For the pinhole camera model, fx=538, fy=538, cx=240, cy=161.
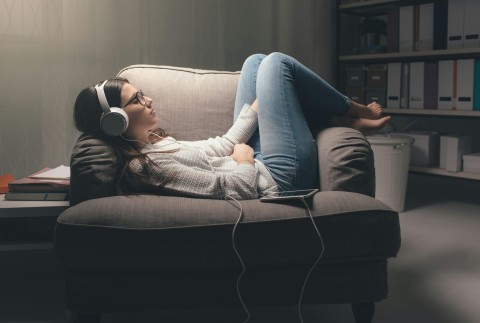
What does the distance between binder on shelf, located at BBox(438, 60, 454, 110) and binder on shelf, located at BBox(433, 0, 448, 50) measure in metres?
0.11

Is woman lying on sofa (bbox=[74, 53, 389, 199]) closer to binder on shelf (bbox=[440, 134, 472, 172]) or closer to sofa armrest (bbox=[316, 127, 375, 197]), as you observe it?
sofa armrest (bbox=[316, 127, 375, 197])

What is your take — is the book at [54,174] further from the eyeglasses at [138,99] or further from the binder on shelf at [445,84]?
the binder on shelf at [445,84]

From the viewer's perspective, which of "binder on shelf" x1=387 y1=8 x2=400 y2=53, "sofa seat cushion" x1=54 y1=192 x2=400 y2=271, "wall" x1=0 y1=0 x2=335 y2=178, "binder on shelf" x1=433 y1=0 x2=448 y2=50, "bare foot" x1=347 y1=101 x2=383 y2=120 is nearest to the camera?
"sofa seat cushion" x1=54 y1=192 x2=400 y2=271

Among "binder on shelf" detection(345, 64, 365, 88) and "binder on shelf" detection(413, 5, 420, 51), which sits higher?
"binder on shelf" detection(413, 5, 420, 51)

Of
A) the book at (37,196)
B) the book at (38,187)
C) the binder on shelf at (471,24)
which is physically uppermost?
the binder on shelf at (471,24)

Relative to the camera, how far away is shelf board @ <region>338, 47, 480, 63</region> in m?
2.79

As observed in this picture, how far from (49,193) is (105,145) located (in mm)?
255

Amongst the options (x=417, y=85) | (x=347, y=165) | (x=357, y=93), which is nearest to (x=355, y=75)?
(x=357, y=93)

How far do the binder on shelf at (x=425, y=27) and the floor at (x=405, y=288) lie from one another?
987mm

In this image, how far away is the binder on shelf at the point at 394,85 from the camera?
10.4 ft

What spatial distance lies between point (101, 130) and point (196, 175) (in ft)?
1.08

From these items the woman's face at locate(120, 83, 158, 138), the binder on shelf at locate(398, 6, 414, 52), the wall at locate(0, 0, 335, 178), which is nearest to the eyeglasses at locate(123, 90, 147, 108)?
the woman's face at locate(120, 83, 158, 138)

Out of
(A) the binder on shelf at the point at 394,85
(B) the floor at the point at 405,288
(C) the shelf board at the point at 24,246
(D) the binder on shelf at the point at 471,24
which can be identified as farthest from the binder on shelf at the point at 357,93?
(C) the shelf board at the point at 24,246

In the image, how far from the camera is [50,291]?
184cm
